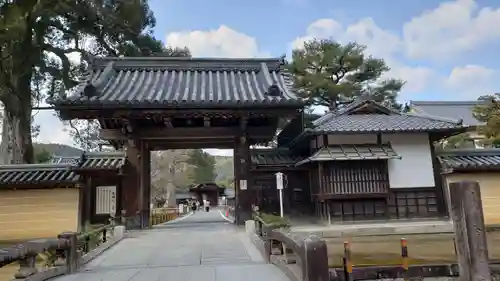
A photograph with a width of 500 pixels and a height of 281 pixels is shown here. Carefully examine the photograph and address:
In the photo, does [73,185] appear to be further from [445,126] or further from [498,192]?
[498,192]

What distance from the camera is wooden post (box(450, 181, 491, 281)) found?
14.8ft

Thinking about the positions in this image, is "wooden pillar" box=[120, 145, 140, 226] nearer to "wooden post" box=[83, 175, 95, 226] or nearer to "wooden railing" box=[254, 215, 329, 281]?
"wooden post" box=[83, 175, 95, 226]

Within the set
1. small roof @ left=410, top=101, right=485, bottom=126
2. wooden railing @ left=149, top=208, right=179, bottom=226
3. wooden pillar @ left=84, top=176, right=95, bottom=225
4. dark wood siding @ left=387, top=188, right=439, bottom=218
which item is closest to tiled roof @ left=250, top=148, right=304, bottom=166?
dark wood siding @ left=387, top=188, right=439, bottom=218

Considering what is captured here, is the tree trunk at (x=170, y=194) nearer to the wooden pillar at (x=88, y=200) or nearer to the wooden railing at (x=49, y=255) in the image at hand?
the wooden pillar at (x=88, y=200)

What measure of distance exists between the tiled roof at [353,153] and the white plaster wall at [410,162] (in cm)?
63

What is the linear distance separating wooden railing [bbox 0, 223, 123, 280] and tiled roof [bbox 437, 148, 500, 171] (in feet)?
40.7

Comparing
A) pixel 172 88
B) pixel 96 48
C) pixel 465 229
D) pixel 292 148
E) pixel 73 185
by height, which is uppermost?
pixel 96 48

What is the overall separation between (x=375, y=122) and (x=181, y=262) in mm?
10421

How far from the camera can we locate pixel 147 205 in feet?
36.8

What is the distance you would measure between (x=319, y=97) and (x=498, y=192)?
49.2 ft

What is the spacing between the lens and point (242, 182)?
445 inches

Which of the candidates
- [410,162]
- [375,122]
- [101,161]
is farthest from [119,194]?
[410,162]

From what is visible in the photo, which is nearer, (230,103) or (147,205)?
(230,103)

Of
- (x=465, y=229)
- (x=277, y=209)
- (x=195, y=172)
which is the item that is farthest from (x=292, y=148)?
(x=195, y=172)
